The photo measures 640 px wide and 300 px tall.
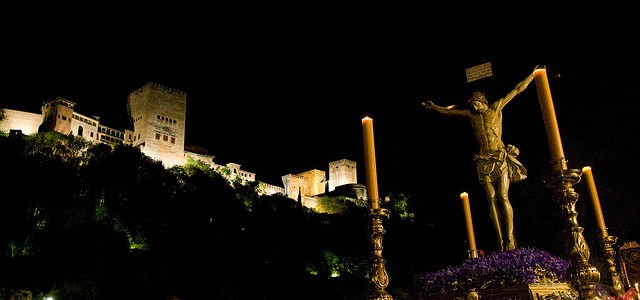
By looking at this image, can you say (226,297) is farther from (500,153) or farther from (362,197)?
(362,197)

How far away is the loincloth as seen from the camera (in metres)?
5.88

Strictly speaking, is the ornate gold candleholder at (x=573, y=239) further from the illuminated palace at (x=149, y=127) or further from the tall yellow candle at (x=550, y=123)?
the illuminated palace at (x=149, y=127)

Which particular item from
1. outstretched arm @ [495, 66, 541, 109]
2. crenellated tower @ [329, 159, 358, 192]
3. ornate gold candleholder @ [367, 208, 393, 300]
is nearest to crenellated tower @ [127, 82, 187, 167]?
crenellated tower @ [329, 159, 358, 192]

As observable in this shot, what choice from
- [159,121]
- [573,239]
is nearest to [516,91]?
[573,239]

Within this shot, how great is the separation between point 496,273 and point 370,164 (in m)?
1.57

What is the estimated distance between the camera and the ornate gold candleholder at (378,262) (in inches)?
172

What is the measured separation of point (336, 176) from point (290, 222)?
110 feet

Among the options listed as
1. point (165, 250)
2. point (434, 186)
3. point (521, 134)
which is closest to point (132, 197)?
point (165, 250)

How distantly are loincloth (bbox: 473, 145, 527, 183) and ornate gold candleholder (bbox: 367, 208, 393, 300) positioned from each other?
72.7 inches

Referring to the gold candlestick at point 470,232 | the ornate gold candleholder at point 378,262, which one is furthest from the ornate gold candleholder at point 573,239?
the gold candlestick at point 470,232

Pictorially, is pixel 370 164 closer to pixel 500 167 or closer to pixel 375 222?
pixel 375 222

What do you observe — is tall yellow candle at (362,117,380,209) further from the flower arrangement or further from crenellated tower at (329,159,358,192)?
crenellated tower at (329,159,358,192)

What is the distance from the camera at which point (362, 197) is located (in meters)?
79.2

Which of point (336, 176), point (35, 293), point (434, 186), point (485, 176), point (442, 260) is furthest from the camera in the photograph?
point (336, 176)
